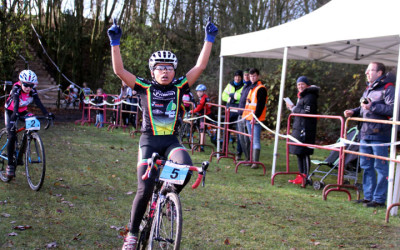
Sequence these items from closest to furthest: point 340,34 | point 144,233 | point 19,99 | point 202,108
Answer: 1. point 144,233
2. point 19,99
3. point 340,34
4. point 202,108

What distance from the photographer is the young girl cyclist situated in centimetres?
720

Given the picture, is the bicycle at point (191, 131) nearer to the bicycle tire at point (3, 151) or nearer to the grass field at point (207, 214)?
the grass field at point (207, 214)

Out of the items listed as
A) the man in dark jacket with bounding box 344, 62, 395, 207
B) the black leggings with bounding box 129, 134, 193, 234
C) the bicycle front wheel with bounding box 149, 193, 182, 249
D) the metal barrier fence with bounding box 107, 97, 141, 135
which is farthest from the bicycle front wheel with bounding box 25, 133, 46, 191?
the metal barrier fence with bounding box 107, 97, 141, 135

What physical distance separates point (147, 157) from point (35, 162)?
11.0 ft

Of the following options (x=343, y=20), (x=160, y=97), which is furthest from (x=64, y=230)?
(x=343, y=20)

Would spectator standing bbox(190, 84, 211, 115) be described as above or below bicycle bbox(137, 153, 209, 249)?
above

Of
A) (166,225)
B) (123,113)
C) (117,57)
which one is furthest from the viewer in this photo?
(123,113)

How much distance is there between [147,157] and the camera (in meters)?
4.31

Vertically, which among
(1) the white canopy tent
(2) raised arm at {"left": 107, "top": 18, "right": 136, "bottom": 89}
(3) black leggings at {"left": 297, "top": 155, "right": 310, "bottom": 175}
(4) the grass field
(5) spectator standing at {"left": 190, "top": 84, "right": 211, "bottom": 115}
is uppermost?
(1) the white canopy tent

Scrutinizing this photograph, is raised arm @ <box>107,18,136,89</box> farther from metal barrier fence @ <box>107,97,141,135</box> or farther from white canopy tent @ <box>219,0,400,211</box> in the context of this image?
metal barrier fence @ <box>107,97,141,135</box>

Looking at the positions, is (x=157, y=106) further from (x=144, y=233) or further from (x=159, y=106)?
(x=144, y=233)

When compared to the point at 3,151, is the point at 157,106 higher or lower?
higher

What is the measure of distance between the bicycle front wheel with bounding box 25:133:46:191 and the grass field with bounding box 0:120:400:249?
165 mm

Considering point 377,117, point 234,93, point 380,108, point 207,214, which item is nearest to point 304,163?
point 377,117
